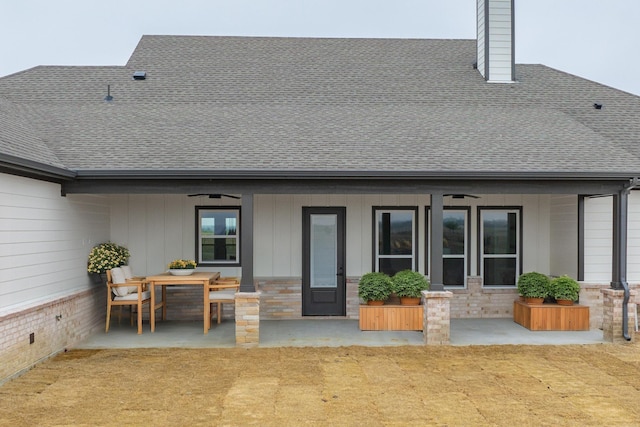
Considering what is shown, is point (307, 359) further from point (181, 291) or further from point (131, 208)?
point (131, 208)

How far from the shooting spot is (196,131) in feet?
31.0

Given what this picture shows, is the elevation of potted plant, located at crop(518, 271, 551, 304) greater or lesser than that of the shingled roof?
lesser

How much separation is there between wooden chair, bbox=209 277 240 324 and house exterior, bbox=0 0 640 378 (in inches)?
23.4

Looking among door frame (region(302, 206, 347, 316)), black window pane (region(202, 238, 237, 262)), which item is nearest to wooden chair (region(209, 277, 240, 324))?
black window pane (region(202, 238, 237, 262))

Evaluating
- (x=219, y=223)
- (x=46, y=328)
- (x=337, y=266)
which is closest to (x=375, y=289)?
(x=337, y=266)

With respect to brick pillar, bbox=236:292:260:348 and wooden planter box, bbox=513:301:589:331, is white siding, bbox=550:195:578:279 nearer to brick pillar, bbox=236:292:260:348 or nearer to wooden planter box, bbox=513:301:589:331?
wooden planter box, bbox=513:301:589:331

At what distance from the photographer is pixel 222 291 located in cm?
919

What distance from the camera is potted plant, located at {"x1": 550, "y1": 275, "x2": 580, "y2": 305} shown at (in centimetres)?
898

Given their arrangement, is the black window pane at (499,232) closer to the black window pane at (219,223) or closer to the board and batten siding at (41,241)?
the black window pane at (219,223)

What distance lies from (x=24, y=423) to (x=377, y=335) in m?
5.34

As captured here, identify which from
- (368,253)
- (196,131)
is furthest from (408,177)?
(196,131)

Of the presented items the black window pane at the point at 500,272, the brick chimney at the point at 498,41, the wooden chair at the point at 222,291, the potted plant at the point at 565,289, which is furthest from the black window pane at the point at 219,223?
the brick chimney at the point at 498,41

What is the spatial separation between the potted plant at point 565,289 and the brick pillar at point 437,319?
2448 mm

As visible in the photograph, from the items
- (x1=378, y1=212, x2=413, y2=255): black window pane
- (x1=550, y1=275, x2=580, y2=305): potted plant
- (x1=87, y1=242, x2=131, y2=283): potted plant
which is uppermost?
(x1=378, y1=212, x2=413, y2=255): black window pane
